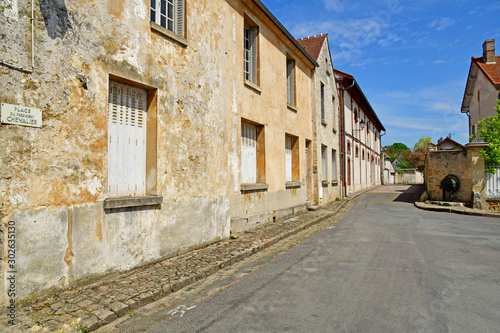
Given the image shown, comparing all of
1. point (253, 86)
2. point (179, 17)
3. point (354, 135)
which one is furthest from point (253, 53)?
point (354, 135)

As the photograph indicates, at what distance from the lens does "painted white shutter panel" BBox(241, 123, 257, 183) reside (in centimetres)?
950

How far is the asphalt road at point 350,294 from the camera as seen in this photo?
349cm

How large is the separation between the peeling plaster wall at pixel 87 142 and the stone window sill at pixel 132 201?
0.11 meters

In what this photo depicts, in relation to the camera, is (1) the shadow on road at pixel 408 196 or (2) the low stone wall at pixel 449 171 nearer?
(2) the low stone wall at pixel 449 171

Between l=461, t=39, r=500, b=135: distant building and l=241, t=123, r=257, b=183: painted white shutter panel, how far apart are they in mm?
18515

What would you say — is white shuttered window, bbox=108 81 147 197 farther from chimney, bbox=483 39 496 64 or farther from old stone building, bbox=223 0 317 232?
chimney, bbox=483 39 496 64

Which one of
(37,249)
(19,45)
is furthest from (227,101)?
(37,249)

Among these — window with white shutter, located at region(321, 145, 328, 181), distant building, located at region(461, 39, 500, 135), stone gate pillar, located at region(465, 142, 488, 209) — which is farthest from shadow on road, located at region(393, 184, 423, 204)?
distant building, located at region(461, 39, 500, 135)

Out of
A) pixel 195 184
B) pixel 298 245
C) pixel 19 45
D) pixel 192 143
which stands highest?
pixel 19 45

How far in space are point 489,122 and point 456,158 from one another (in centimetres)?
205

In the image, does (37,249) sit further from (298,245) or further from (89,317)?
(298,245)

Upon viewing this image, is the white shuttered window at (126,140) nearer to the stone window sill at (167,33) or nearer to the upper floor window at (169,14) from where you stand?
the stone window sill at (167,33)

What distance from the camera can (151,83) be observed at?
5.65 metres

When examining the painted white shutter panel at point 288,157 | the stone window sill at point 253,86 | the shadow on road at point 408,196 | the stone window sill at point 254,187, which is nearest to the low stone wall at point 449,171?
the shadow on road at point 408,196
